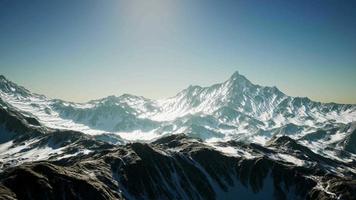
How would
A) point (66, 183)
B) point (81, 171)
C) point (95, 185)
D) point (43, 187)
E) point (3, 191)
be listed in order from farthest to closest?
1. point (81, 171)
2. point (95, 185)
3. point (66, 183)
4. point (43, 187)
5. point (3, 191)

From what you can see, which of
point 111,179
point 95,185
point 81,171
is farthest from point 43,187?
point 111,179

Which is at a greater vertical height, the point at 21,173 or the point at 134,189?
the point at 21,173

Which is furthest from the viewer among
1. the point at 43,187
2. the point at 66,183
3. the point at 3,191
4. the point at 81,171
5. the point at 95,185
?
the point at 81,171

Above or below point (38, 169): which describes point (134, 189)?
below

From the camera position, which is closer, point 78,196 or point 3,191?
point 3,191

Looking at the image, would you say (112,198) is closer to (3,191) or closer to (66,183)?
(66,183)

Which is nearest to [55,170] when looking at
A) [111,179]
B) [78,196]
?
[78,196]

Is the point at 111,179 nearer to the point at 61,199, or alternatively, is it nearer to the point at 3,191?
the point at 61,199

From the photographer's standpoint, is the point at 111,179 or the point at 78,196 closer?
the point at 78,196

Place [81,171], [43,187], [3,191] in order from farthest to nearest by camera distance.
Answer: [81,171]
[43,187]
[3,191]
